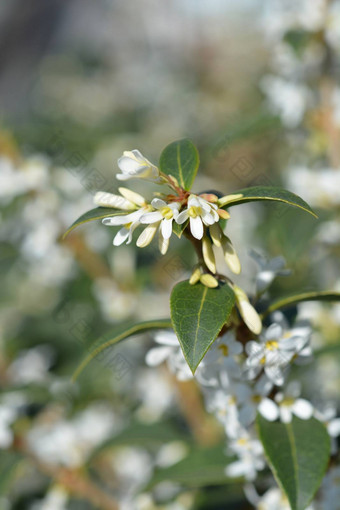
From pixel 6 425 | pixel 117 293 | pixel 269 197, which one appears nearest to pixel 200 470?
pixel 6 425

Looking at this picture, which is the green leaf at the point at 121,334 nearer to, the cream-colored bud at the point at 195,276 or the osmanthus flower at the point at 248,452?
the cream-colored bud at the point at 195,276

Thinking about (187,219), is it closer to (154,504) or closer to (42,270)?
(154,504)

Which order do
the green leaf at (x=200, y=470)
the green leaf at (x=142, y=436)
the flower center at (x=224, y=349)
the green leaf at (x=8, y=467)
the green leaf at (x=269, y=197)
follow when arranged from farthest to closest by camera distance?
the green leaf at (x=142, y=436)
the green leaf at (x=8, y=467)
the green leaf at (x=200, y=470)
the flower center at (x=224, y=349)
the green leaf at (x=269, y=197)

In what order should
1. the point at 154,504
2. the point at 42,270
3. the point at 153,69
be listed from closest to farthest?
the point at 154,504 < the point at 42,270 < the point at 153,69

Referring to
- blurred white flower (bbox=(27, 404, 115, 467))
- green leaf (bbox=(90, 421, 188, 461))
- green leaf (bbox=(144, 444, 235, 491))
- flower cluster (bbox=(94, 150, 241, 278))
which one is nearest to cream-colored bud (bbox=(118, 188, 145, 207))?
flower cluster (bbox=(94, 150, 241, 278))

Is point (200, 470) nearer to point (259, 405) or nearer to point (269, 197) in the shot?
point (259, 405)

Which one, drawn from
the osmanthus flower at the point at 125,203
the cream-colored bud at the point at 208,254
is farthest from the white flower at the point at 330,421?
the osmanthus flower at the point at 125,203

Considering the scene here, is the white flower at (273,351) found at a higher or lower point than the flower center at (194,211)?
lower

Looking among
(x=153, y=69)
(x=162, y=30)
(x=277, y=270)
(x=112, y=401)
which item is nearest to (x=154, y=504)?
(x=112, y=401)
